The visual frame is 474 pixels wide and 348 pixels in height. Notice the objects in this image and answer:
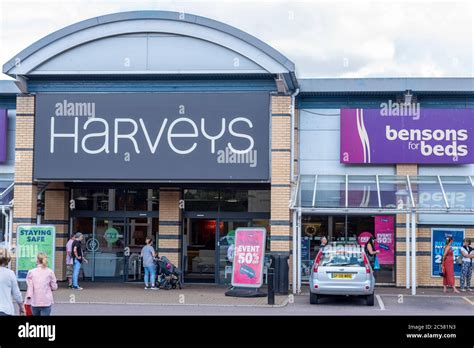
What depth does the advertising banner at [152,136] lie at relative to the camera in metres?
20.4

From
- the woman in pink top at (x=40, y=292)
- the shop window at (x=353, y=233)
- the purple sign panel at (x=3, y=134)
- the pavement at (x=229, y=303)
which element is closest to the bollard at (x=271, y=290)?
the pavement at (x=229, y=303)

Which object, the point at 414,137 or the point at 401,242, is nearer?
the point at 414,137

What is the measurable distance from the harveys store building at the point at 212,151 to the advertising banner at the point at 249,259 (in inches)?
28.5

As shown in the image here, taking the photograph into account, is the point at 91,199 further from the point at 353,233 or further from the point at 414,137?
the point at 414,137

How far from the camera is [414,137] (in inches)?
877

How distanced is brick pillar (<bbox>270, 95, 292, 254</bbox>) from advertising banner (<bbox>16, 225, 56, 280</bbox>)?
6396 mm

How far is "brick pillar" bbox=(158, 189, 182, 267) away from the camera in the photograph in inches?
896

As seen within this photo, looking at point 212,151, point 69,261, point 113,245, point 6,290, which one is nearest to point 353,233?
point 212,151

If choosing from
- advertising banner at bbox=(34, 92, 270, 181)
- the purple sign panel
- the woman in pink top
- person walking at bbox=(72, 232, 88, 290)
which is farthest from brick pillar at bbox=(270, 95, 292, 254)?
the woman in pink top

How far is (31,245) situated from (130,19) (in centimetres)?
713

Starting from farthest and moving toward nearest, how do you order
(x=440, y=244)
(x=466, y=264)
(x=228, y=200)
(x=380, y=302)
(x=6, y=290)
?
(x=228, y=200) < (x=440, y=244) < (x=466, y=264) < (x=380, y=302) < (x=6, y=290)

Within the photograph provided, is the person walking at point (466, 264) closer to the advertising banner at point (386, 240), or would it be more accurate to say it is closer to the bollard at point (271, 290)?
the advertising banner at point (386, 240)

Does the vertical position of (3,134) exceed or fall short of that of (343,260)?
it exceeds it

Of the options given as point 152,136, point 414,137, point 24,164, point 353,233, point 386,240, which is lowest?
point 386,240
